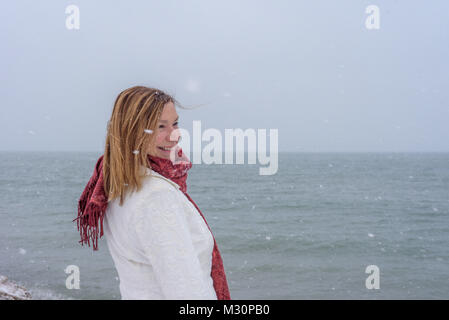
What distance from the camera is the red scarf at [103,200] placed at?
1225 mm

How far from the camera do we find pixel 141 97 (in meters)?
1.19

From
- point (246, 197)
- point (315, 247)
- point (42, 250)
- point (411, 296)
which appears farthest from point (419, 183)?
point (42, 250)

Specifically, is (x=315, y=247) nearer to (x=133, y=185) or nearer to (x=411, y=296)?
(x=411, y=296)

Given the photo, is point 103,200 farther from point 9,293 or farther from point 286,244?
point 286,244

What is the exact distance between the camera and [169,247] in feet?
3.46

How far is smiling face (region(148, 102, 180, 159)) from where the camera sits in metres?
1.22

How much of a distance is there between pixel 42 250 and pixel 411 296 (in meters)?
10.2

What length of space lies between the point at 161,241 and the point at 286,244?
13924mm

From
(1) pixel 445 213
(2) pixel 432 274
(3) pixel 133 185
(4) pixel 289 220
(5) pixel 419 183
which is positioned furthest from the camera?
(5) pixel 419 183

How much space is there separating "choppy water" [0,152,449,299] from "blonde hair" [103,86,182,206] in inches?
295

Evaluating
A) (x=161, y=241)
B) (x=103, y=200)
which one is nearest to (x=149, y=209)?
(x=161, y=241)

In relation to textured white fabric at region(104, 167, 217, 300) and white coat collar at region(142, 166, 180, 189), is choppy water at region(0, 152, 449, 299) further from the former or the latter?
white coat collar at region(142, 166, 180, 189)

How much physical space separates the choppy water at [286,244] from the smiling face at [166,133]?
24.5 feet

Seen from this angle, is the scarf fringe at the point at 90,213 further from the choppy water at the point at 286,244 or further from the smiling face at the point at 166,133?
the choppy water at the point at 286,244
